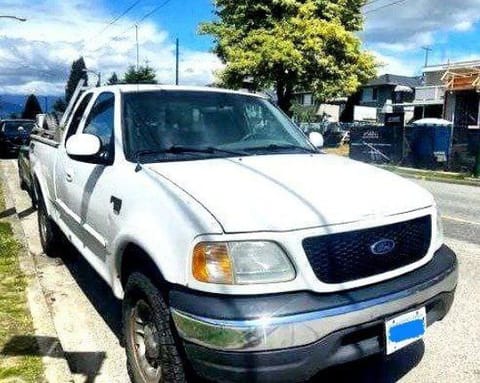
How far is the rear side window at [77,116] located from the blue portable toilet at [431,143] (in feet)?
57.9

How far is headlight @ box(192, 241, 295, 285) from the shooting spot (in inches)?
106

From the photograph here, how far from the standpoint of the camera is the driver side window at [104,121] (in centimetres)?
410

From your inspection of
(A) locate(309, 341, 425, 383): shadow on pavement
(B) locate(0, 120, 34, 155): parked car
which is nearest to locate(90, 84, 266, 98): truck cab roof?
(A) locate(309, 341, 425, 383): shadow on pavement

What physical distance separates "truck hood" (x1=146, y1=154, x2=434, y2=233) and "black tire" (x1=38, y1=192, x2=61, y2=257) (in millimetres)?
3149

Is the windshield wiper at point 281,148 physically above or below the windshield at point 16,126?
above

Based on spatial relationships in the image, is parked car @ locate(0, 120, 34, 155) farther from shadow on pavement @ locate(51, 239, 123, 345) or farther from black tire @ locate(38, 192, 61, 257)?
shadow on pavement @ locate(51, 239, 123, 345)

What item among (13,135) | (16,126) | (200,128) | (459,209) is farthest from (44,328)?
(16,126)

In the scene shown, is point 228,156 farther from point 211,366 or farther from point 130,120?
point 211,366

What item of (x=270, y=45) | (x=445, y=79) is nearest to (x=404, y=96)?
(x=445, y=79)

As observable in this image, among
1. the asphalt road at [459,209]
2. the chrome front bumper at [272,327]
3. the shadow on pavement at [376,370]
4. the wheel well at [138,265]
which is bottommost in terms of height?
the asphalt road at [459,209]

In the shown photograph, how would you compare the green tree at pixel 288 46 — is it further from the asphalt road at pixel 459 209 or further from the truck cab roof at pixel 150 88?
the truck cab roof at pixel 150 88

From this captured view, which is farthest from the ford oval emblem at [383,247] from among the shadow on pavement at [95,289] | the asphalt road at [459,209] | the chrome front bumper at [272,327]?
the asphalt road at [459,209]

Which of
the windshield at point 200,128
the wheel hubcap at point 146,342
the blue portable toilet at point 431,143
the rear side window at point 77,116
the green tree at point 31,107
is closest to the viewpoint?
the wheel hubcap at point 146,342

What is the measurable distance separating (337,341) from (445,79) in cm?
3184
